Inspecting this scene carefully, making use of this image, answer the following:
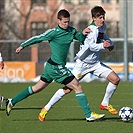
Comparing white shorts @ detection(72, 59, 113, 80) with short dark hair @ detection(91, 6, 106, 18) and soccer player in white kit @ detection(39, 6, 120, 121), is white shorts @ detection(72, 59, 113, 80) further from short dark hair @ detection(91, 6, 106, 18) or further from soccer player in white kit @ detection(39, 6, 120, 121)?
short dark hair @ detection(91, 6, 106, 18)

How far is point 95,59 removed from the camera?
37.8ft

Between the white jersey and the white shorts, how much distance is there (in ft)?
0.22

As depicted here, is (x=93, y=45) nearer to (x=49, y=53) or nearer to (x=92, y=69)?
(x=92, y=69)

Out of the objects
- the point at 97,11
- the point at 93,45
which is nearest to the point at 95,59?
the point at 93,45

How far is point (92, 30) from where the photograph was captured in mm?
10883

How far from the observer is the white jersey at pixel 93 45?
35.3 ft

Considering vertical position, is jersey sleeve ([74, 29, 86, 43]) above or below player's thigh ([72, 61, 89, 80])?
above

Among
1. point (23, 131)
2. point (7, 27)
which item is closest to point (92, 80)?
point (23, 131)

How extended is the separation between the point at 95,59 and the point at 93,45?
84cm

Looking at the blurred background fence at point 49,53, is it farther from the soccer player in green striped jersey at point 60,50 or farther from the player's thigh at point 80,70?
the soccer player in green striped jersey at point 60,50

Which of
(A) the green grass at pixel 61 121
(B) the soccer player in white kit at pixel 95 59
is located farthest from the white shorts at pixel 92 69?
(A) the green grass at pixel 61 121

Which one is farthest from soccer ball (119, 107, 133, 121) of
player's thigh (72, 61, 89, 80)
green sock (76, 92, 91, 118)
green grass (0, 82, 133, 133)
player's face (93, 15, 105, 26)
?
player's face (93, 15, 105, 26)

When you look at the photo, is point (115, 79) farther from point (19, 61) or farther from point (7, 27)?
point (7, 27)

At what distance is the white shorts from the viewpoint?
37.6 ft
